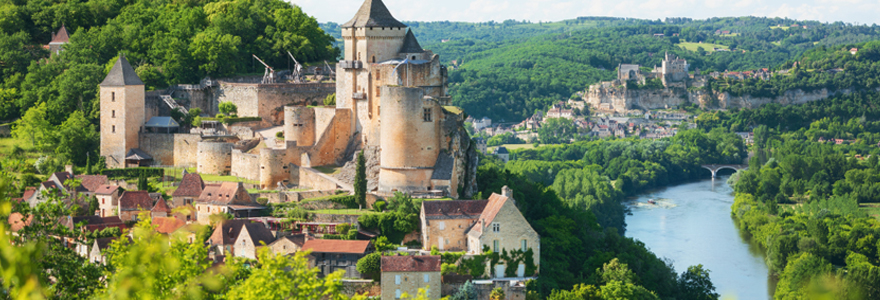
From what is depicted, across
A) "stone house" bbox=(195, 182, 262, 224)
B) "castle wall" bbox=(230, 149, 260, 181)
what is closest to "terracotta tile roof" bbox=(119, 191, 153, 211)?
"stone house" bbox=(195, 182, 262, 224)

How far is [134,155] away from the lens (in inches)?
1939

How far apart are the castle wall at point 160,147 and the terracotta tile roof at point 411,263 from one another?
18.2m

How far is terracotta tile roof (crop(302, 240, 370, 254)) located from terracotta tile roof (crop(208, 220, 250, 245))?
3.02 meters

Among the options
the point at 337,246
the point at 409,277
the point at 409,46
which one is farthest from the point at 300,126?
the point at 409,277

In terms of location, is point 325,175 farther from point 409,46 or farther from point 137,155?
point 137,155

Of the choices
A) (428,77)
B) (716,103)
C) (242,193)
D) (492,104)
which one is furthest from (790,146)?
(242,193)

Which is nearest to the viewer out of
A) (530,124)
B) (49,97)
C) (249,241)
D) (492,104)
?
(249,241)

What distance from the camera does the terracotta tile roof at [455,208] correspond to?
38.4 metres

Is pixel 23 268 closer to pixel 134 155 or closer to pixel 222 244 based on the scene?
pixel 222 244

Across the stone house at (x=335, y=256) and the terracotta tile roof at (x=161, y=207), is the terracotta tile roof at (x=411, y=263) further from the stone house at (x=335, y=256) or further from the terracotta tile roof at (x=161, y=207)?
the terracotta tile roof at (x=161, y=207)

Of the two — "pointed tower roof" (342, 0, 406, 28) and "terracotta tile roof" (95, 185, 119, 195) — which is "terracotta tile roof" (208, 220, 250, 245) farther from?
"pointed tower roof" (342, 0, 406, 28)

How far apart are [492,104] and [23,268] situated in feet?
Result: 487

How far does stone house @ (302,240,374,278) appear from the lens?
36.4 metres

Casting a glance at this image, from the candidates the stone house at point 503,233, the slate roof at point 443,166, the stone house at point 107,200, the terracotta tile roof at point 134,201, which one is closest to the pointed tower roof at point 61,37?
the stone house at point 107,200
